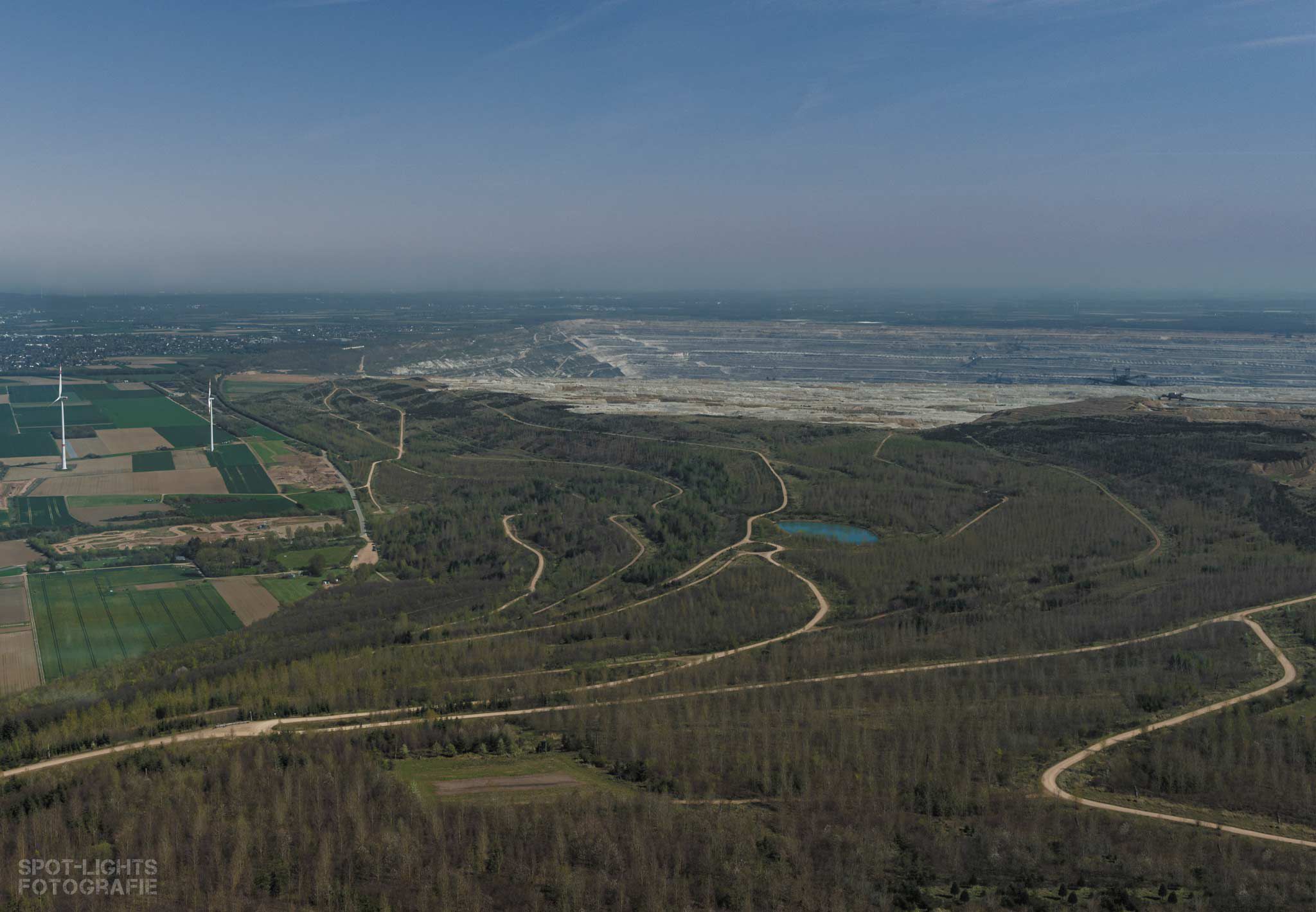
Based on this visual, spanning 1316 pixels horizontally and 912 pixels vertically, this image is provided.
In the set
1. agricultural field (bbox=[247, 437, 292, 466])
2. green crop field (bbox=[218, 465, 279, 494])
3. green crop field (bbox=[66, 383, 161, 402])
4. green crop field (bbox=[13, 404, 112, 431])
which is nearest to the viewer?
green crop field (bbox=[218, 465, 279, 494])

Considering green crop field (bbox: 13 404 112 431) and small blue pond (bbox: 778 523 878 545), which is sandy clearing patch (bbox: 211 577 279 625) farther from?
green crop field (bbox: 13 404 112 431)

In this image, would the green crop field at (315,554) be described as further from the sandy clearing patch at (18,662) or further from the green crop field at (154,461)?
the green crop field at (154,461)

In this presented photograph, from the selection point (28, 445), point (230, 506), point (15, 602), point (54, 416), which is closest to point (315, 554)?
point (230, 506)

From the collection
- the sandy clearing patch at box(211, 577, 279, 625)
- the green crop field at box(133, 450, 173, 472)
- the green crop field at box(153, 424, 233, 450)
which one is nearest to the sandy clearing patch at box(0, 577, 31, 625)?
the sandy clearing patch at box(211, 577, 279, 625)

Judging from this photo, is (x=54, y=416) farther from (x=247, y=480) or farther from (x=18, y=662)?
(x=18, y=662)

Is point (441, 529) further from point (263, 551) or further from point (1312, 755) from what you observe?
point (1312, 755)
